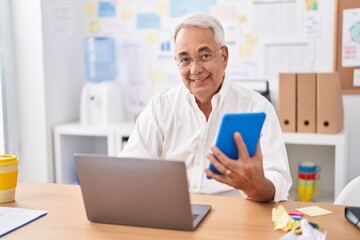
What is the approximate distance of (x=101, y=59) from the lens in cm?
342

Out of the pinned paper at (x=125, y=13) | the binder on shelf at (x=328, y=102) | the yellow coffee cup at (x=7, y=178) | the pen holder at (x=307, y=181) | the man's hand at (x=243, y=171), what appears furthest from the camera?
the pinned paper at (x=125, y=13)

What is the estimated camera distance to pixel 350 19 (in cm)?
287

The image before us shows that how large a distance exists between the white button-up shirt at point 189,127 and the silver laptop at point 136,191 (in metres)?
0.59

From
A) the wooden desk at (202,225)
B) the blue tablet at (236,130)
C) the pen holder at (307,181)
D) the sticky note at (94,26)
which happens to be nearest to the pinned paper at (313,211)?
the wooden desk at (202,225)

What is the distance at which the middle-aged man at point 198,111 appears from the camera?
1856 mm

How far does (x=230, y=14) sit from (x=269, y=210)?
2.01m

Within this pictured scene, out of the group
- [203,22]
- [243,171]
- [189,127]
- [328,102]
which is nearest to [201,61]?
[203,22]

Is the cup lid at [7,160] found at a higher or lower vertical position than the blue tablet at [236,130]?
lower

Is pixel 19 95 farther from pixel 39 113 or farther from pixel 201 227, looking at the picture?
pixel 201 227

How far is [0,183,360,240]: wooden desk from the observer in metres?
1.22

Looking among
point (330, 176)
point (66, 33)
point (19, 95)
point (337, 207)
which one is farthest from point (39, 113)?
point (337, 207)

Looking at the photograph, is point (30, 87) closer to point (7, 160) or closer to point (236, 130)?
point (7, 160)

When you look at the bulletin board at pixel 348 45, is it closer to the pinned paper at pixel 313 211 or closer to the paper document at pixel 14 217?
the pinned paper at pixel 313 211

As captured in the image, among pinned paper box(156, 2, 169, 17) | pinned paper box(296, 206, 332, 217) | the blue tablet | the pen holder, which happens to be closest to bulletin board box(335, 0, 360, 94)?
the pen holder
